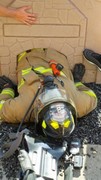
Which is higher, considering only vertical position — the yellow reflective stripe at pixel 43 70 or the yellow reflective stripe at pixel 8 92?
the yellow reflective stripe at pixel 43 70

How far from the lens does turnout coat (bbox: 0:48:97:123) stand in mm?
3317

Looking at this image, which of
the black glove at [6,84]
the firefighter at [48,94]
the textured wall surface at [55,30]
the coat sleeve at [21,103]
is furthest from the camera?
the black glove at [6,84]

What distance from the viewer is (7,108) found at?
333 centimetres

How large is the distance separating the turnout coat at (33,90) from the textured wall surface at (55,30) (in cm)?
11

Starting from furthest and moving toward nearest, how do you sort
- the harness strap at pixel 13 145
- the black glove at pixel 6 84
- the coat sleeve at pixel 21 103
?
the black glove at pixel 6 84, the coat sleeve at pixel 21 103, the harness strap at pixel 13 145

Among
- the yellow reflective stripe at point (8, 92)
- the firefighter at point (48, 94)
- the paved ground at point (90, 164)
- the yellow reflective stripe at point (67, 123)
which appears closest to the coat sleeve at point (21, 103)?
the firefighter at point (48, 94)

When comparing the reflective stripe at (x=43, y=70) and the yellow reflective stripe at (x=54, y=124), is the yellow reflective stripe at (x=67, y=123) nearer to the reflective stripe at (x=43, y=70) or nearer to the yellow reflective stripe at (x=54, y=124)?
the yellow reflective stripe at (x=54, y=124)

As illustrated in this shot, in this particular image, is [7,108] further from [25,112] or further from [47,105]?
[47,105]

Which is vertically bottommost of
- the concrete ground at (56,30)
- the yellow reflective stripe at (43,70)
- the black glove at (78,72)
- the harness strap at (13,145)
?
the harness strap at (13,145)

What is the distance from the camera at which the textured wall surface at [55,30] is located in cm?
362

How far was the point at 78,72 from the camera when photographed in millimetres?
3916

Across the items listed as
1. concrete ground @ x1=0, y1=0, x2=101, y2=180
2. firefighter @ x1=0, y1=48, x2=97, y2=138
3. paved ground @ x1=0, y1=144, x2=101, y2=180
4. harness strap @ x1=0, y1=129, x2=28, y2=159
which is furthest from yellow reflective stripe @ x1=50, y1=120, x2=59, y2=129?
concrete ground @ x1=0, y1=0, x2=101, y2=180

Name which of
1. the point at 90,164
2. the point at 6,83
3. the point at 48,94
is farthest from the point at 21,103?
the point at 90,164

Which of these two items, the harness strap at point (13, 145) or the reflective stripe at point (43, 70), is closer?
the harness strap at point (13, 145)
